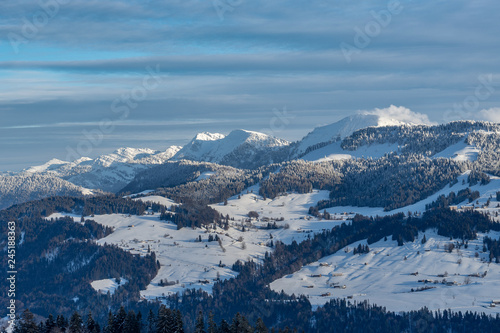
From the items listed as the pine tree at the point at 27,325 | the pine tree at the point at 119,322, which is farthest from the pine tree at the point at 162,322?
the pine tree at the point at 27,325

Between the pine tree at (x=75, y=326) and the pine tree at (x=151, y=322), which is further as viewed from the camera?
the pine tree at (x=151, y=322)

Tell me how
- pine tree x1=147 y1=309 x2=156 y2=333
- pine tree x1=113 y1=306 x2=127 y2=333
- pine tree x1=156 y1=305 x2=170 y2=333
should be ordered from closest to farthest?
pine tree x1=156 y1=305 x2=170 y2=333, pine tree x1=113 y1=306 x2=127 y2=333, pine tree x1=147 y1=309 x2=156 y2=333

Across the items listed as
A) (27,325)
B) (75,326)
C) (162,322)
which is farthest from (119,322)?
(27,325)

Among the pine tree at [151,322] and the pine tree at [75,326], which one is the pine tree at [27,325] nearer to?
the pine tree at [75,326]

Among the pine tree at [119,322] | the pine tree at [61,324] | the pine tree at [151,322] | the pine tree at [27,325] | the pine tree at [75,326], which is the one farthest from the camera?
the pine tree at [151,322]

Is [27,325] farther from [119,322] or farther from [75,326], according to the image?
[119,322]

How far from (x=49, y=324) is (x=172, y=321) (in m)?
24.0

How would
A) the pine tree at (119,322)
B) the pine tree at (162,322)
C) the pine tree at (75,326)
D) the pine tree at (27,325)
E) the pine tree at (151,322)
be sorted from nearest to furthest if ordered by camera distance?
the pine tree at (27,325) → the pine tree at (162,322) → the pine tree at (75,326) → the pine tree at (119,322) → the pine tree at (151,322)

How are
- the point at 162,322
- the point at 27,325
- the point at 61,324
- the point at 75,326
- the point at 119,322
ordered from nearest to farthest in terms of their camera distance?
the point at 27,325
the point at 162,322
the point at 75,326
the point at 61,324
the point at 119,322

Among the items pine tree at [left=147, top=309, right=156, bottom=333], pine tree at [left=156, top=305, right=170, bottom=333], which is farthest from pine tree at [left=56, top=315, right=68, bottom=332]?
pine tree at [left=156, top=305, right=170, bottom=333]

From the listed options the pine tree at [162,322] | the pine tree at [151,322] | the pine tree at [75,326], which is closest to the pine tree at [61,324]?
the pine tree at [75,326]

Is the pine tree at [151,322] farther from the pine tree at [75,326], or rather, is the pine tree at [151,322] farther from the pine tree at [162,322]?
the pine tree at [75,326]

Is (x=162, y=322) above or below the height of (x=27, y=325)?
below

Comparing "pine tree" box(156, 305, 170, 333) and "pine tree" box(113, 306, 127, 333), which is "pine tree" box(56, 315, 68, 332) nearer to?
"pine tree" box(113, 306, 127, 333)
